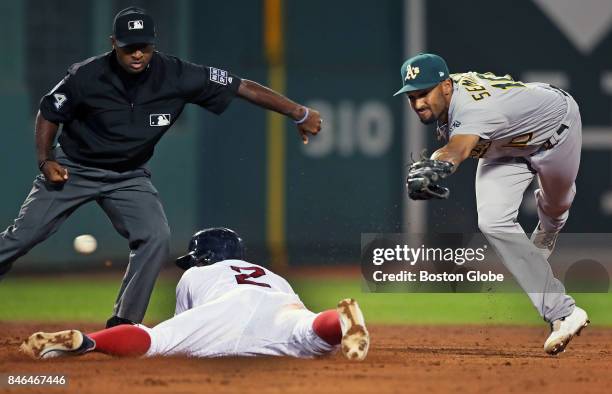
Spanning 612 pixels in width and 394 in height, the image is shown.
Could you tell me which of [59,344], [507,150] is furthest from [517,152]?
[59,344]

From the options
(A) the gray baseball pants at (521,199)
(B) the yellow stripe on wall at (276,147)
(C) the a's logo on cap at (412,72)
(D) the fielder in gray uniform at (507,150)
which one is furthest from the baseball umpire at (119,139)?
(B) the yellow stripe on wall at (276,147)

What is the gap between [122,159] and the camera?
5.96 metres

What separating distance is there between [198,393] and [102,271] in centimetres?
731

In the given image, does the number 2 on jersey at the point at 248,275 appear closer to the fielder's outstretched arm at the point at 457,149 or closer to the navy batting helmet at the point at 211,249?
the navy batting helmet at the point at 211,249

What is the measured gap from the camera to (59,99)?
5781 mm

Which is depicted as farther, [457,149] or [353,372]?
[457,149]

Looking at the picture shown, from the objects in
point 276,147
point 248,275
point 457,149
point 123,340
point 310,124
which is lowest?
point 123,340

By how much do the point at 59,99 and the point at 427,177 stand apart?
189 cm

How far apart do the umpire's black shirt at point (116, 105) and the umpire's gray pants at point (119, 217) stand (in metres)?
0.09

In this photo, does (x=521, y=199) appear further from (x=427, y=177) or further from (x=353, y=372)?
(x=353, y=372)

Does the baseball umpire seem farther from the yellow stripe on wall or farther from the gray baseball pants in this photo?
the yellow stripe on wall

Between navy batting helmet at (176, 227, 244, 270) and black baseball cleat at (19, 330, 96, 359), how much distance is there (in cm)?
77

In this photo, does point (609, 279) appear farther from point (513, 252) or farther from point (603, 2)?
point (513, 252)

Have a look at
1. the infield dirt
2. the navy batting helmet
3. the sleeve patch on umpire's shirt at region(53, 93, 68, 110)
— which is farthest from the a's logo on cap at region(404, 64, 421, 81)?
the sleeve patch on umpire's shirt at region(53, 93, 68, 110)
